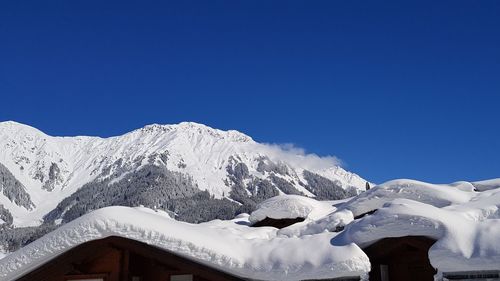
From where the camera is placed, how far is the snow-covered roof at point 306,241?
31.1 feet

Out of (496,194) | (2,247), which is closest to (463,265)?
(496,194)

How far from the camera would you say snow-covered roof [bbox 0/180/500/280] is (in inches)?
374

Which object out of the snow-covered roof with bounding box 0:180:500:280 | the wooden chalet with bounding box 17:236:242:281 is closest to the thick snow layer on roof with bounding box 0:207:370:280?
the snow-covered roof with bounding box 0:180:500:280

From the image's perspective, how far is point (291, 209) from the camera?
21641 millimetres

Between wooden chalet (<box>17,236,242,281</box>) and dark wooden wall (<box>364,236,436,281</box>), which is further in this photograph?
wooden chalet (<box>17,236,242,281</box>)

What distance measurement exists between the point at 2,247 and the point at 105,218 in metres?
145

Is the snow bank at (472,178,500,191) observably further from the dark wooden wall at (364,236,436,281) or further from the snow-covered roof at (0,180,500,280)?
the dark wooden wall at (364,236,436,281)

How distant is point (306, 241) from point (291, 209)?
35.1 feet

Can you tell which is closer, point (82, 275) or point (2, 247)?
point (82, 275)

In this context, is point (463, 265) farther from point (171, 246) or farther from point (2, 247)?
point (2, 247)

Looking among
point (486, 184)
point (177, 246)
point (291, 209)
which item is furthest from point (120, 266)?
point (486, 184)

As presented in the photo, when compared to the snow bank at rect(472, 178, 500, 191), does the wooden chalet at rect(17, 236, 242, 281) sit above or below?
below

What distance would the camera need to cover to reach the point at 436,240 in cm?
1006

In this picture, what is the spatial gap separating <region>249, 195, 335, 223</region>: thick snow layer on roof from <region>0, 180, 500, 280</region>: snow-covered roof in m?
9.17
